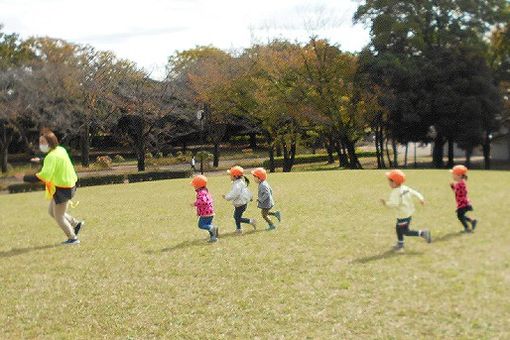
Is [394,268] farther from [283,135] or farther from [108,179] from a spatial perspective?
[283,135]

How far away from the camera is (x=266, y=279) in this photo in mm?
7934

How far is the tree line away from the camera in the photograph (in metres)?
33.3

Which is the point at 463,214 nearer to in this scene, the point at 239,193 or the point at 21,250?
the point at 239,193

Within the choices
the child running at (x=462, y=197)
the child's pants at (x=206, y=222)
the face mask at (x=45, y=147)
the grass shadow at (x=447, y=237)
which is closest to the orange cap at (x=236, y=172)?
the child's pants at (x=206, y=222)

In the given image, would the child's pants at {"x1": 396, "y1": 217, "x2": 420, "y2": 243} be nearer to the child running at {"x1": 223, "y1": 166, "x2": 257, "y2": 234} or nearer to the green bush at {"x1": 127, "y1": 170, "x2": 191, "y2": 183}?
the child running at {"x1": 223, "y1": 166, "x2": 257, "y2": 234}

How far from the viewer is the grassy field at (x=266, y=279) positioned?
6.23 meters

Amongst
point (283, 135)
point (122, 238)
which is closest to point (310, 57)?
point (283, 135)

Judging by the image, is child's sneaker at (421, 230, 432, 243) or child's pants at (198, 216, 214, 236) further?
Result: child's pants at (198, 216, 214, 236)

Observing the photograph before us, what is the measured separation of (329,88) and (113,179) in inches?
575

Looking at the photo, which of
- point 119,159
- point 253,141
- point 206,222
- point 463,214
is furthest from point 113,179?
point 253,141

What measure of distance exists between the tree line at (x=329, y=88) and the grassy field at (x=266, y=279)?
20607 mm

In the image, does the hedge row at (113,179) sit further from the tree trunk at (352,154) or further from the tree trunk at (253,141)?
the tree trunk at (253,141)

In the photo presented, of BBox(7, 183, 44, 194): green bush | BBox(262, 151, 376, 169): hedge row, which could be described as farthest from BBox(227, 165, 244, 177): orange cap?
BBox(262, 151, 376, 169): hedge row

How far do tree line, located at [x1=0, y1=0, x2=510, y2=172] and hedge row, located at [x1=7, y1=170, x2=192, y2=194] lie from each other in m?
3.86
